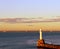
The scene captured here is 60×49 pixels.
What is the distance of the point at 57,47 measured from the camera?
191 ft

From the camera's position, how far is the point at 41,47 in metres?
60.3

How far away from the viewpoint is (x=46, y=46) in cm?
Result: 6059

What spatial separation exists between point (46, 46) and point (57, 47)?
336cm

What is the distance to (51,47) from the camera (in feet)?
196

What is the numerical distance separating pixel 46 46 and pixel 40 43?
1.57 metres

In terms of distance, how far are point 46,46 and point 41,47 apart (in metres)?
1.19

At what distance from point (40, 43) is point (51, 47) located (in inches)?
111

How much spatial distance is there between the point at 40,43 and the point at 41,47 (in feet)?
3.78

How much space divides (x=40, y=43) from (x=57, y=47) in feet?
15.5

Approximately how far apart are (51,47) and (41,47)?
2273mm
